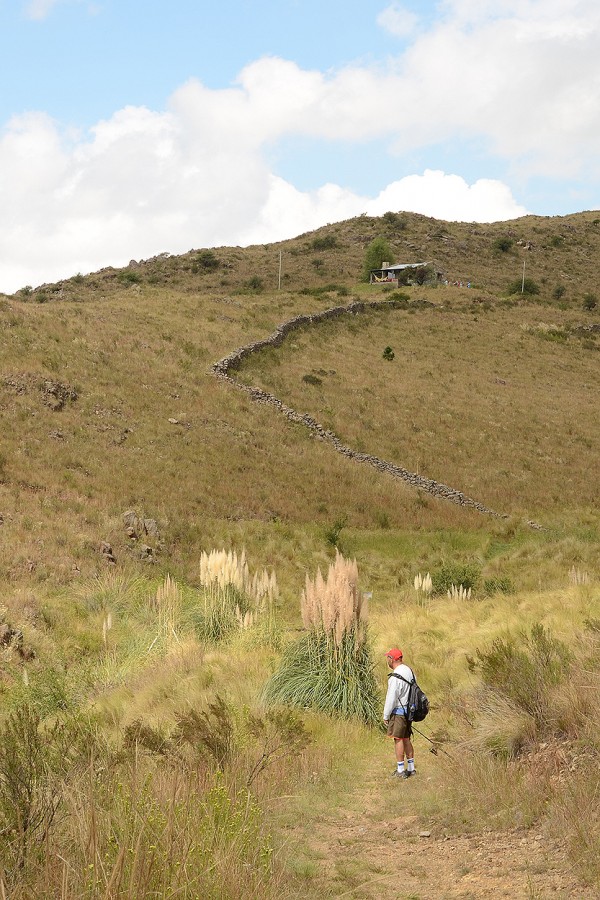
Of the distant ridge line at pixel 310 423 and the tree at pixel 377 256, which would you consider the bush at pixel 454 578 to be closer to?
the distant ridge line at pixel 310 423

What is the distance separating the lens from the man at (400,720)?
7.18 metres

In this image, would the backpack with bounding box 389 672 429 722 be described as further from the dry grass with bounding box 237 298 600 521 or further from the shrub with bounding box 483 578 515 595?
the dry grass with bounding box 237 298 600 521

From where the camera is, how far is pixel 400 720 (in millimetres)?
7258

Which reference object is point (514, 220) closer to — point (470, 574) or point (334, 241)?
point (334, 241)

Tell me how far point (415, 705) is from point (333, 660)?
1286 millimetres

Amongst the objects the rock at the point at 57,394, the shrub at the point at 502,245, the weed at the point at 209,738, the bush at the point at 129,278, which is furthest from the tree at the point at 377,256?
the weed at the point at 209,738

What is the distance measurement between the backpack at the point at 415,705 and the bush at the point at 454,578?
32.1ft

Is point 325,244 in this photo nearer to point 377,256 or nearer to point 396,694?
point 377,256

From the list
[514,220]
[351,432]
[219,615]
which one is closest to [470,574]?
[219,615]

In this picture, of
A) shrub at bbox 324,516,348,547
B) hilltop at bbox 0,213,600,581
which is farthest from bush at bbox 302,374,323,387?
shrub at bbox 324,516,348,547

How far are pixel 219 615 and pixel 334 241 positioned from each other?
97443 millimetres

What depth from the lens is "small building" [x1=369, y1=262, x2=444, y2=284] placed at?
258ft

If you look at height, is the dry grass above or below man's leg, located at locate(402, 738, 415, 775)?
above

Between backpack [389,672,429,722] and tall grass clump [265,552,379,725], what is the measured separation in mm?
880
